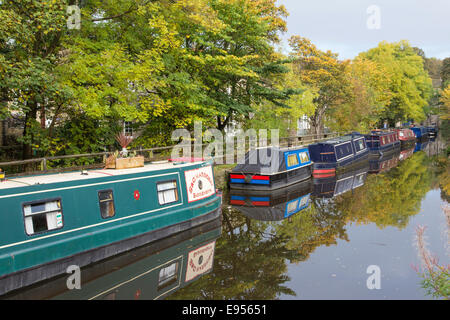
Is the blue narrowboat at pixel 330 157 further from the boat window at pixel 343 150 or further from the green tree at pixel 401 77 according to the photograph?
the green tree at pixel 401 77

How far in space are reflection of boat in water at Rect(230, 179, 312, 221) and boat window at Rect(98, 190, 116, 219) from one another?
21.1 feet

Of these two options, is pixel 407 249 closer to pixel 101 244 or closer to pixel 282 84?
pixel 101 244

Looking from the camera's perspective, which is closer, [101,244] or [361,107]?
[101,244]

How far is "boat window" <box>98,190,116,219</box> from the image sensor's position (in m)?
9.48

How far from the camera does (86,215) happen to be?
9.02 meters

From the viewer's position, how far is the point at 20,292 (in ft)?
25.0

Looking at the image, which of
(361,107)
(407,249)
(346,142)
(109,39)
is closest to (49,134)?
(109,39)

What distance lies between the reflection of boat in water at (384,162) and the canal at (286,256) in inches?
372

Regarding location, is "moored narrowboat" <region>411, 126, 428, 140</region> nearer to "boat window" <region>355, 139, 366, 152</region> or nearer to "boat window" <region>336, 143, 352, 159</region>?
"boat window" <region>355, 139, 366, 152</region>

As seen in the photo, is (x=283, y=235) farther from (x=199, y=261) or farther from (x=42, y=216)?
(x=42, y=216)

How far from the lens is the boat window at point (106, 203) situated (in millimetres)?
9484

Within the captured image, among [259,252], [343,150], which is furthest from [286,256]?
[343,150]

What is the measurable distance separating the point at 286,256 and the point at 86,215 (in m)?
5.81
